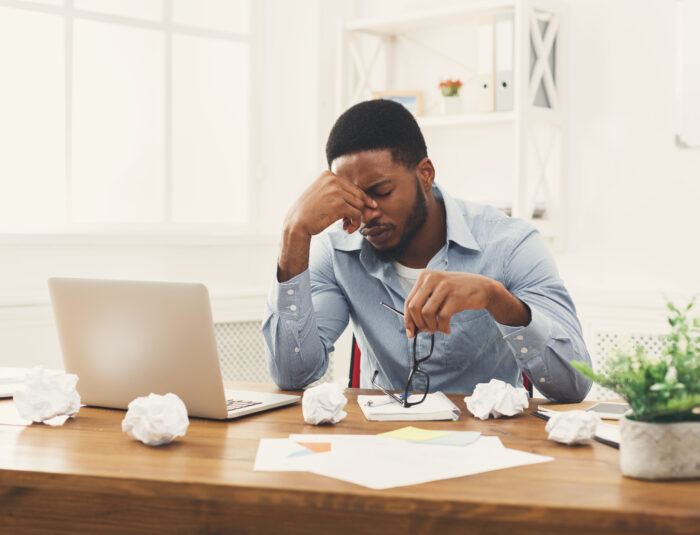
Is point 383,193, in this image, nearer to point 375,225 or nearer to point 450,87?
point 375,225

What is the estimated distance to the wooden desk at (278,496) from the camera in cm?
90

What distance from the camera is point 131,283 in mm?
1362

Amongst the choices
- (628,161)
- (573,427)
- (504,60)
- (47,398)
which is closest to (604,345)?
(628,161)

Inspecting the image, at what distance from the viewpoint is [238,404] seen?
1.45 meters

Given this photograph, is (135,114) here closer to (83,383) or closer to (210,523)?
(83,383)

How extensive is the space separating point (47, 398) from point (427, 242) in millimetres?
933

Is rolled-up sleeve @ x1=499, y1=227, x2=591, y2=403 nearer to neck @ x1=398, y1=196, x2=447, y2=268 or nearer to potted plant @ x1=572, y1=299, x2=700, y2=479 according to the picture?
neck @ x1=398, y1=196, x2=447, y2=268

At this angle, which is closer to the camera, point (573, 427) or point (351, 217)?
point (573, 427)

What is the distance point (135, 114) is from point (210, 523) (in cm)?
240

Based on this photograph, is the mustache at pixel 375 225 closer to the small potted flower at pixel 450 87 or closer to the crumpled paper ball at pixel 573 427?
the crumpled paper ball at pixel 573 427

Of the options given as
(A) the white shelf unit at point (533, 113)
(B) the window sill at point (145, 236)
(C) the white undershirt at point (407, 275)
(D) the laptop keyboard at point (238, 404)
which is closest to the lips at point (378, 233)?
(C) the white undershirt at point (407, 275)

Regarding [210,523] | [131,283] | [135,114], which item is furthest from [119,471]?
[135,114]

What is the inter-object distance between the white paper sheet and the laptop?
214mm

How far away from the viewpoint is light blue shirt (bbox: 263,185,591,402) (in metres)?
1.57
